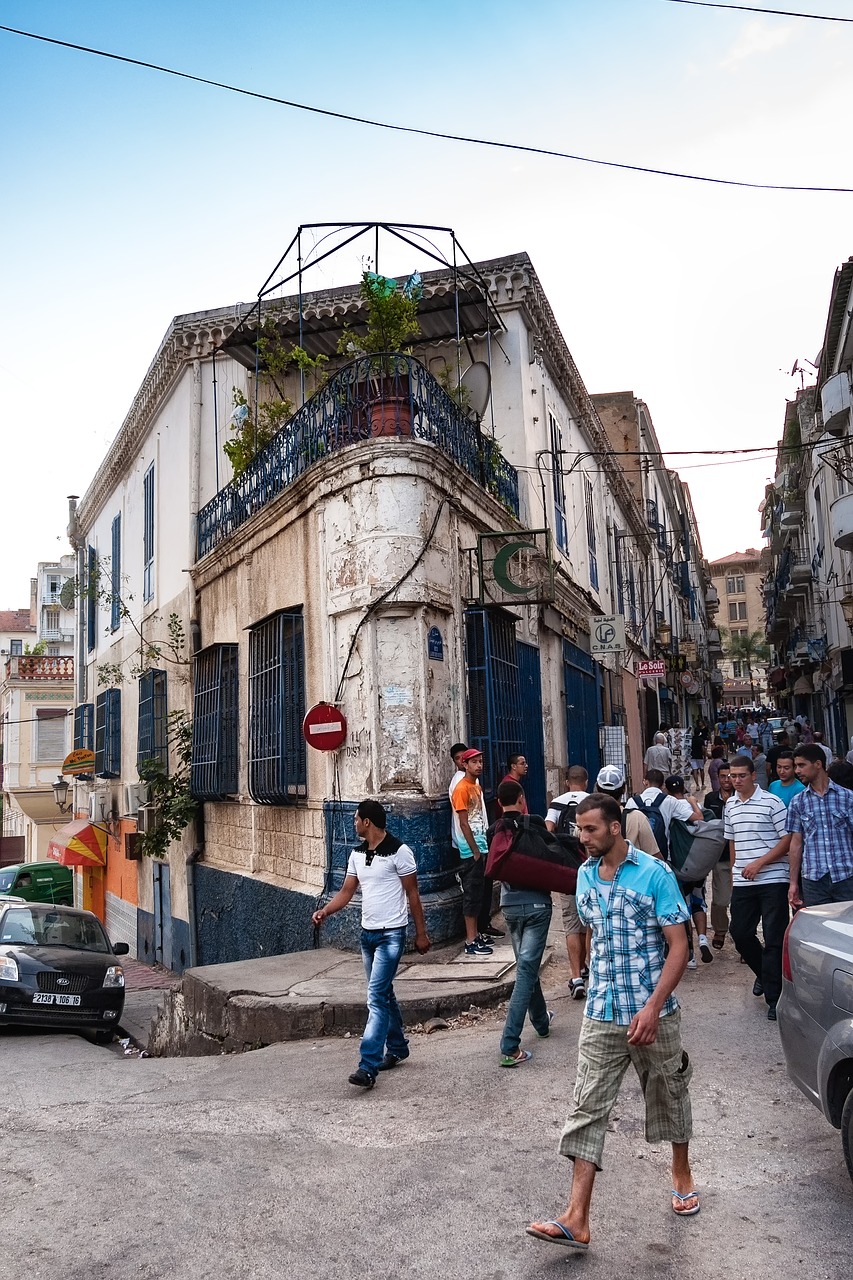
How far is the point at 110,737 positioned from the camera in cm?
1992

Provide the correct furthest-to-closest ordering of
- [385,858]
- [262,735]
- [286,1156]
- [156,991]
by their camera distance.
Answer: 1. [156,991]
2. [262,735]
3. [385,858]
4. [286,1156]

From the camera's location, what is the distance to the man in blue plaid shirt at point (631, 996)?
372 cm

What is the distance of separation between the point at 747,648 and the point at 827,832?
9248cm

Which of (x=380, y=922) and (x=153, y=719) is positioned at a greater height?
(x=153, y=719)

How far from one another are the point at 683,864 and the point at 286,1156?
4.13m

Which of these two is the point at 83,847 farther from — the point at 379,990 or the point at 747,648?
the point at 747,648

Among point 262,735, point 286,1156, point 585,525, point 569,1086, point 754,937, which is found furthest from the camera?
point 585,525

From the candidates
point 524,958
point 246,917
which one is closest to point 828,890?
point 524,958

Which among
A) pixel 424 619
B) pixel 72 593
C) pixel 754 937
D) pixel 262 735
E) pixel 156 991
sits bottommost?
pixel 156 991

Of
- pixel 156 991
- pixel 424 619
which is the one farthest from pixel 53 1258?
pixel 156 991

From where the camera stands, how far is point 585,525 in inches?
743

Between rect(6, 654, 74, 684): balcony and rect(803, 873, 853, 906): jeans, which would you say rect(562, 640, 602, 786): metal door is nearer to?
rect(803, 873, 853, 906): jeans

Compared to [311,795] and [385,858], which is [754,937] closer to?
[385,858]

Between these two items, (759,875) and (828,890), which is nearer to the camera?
(828,890)
